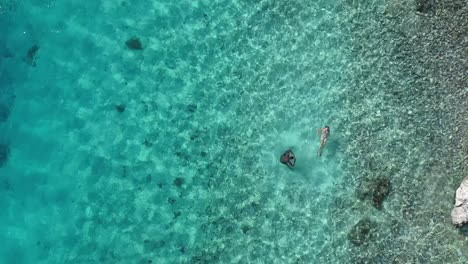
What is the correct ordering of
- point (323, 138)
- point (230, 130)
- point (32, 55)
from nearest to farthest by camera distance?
point (323, 138) < point (230, 130) < point (32, 55)

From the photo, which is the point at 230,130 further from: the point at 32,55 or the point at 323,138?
the point at 32,55

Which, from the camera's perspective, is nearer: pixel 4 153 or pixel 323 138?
pixel 323 138

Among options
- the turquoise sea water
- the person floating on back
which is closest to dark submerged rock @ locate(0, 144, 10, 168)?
the turquoise sea water

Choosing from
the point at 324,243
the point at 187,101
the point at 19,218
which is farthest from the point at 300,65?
the point at 19,218

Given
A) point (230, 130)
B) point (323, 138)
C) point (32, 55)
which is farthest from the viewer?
point (32, 55)

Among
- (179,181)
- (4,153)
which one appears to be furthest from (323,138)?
(4,153)

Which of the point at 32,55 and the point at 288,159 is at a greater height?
the point at 288,159

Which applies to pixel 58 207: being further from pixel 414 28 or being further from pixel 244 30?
pixel 414 28

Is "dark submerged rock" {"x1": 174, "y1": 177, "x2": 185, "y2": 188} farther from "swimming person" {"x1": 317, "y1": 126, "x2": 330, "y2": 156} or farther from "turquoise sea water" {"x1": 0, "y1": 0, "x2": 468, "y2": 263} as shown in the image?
"swimming person" {"x1": 317, "y1": 126, "x2": 330, "y2": 156}
